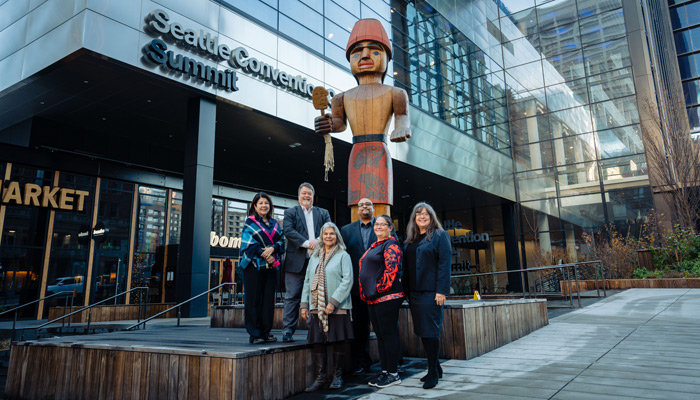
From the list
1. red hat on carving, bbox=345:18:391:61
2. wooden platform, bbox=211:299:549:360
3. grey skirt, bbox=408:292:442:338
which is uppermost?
red hat on carving, bbox=345:18:391:61

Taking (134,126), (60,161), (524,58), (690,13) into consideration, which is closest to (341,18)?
(134,126)

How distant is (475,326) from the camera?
19.8ft

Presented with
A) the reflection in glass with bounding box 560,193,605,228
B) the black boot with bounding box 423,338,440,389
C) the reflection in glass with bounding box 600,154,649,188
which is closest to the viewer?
the black boot with bounding box 423,338,440,389

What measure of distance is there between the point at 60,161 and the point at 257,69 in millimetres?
8413

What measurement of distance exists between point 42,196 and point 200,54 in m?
8.23

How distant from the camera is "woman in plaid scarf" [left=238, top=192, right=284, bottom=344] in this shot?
502 cm

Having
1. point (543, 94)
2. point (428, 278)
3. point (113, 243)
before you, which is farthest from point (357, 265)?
point (543, 94)

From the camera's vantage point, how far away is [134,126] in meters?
16.0

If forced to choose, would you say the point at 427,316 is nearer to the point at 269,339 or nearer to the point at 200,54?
the point at 269,339

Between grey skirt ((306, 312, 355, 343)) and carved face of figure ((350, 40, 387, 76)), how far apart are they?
3858 mm

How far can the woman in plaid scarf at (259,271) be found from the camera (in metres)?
5.02

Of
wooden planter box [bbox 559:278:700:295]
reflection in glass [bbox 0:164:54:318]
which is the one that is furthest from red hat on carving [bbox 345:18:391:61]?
reflection in glass [bbox 0:164:54:318]

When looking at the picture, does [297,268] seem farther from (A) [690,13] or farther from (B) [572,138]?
(A) [690,13]

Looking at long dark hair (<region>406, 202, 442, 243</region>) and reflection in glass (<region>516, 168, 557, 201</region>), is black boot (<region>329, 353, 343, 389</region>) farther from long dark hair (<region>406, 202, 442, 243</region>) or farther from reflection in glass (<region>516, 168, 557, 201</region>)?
reflection in glass (<region>516, 168, 557, 201</region>)
